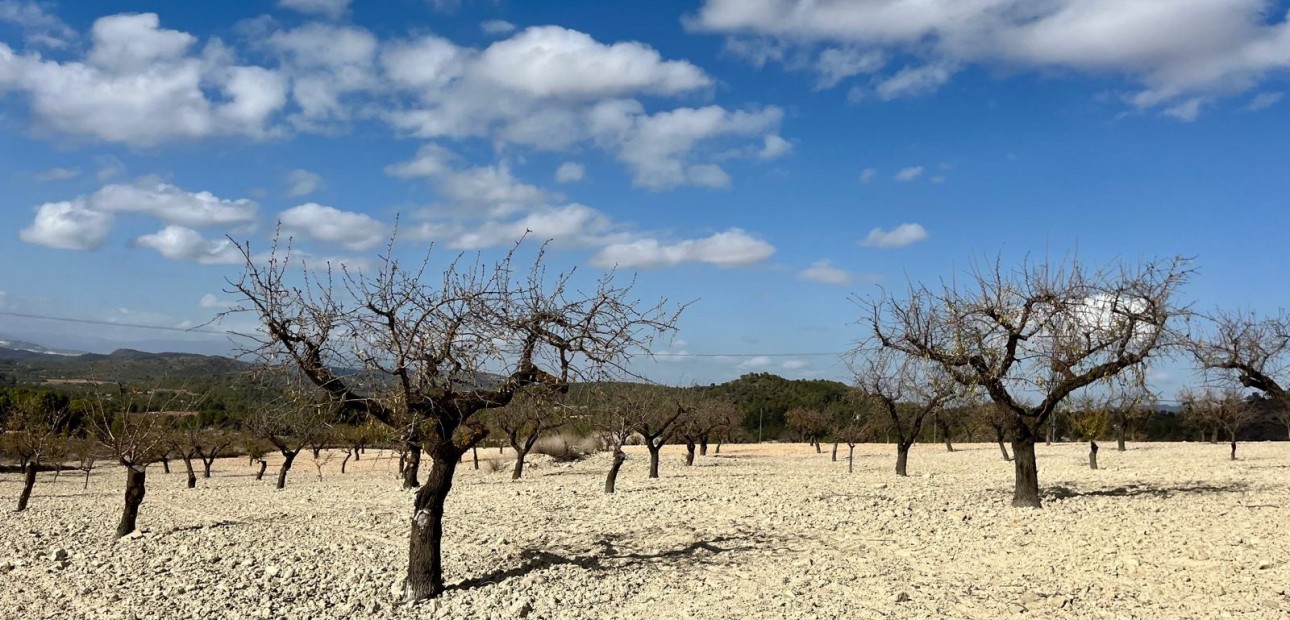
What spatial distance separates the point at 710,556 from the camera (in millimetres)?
10609

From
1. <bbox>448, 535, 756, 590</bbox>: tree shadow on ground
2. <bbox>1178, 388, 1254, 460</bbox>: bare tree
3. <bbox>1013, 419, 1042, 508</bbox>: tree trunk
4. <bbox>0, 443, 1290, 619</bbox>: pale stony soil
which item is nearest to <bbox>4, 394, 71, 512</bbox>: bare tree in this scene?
<bbox>0, 443, 1290, 619</bbox>: pale stony soil

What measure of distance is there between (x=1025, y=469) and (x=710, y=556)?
6.73 m

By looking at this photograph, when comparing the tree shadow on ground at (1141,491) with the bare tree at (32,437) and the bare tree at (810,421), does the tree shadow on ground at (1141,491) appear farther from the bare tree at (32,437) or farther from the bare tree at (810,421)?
the bare tree at (810,421)

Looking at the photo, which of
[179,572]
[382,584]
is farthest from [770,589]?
[179,572]

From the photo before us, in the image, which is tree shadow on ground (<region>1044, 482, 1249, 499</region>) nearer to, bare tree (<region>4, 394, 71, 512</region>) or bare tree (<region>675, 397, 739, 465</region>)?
bare tree (<region>675, 397, 739, 465</region>)

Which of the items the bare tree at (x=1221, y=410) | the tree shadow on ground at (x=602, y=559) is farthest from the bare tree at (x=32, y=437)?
the bare tree at (x=1221, y=410)

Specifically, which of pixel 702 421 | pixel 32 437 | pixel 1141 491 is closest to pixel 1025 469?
pixel 1141 491

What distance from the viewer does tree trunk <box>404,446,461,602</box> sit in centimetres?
877

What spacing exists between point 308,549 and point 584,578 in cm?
436

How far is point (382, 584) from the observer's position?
939cm

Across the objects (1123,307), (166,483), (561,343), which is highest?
(1123,307)

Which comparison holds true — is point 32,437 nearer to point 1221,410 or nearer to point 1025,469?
point 1025,469

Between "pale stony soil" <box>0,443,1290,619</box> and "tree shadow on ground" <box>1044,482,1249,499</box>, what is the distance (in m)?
0.07

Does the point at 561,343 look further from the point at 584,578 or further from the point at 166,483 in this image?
the point at 166,483
